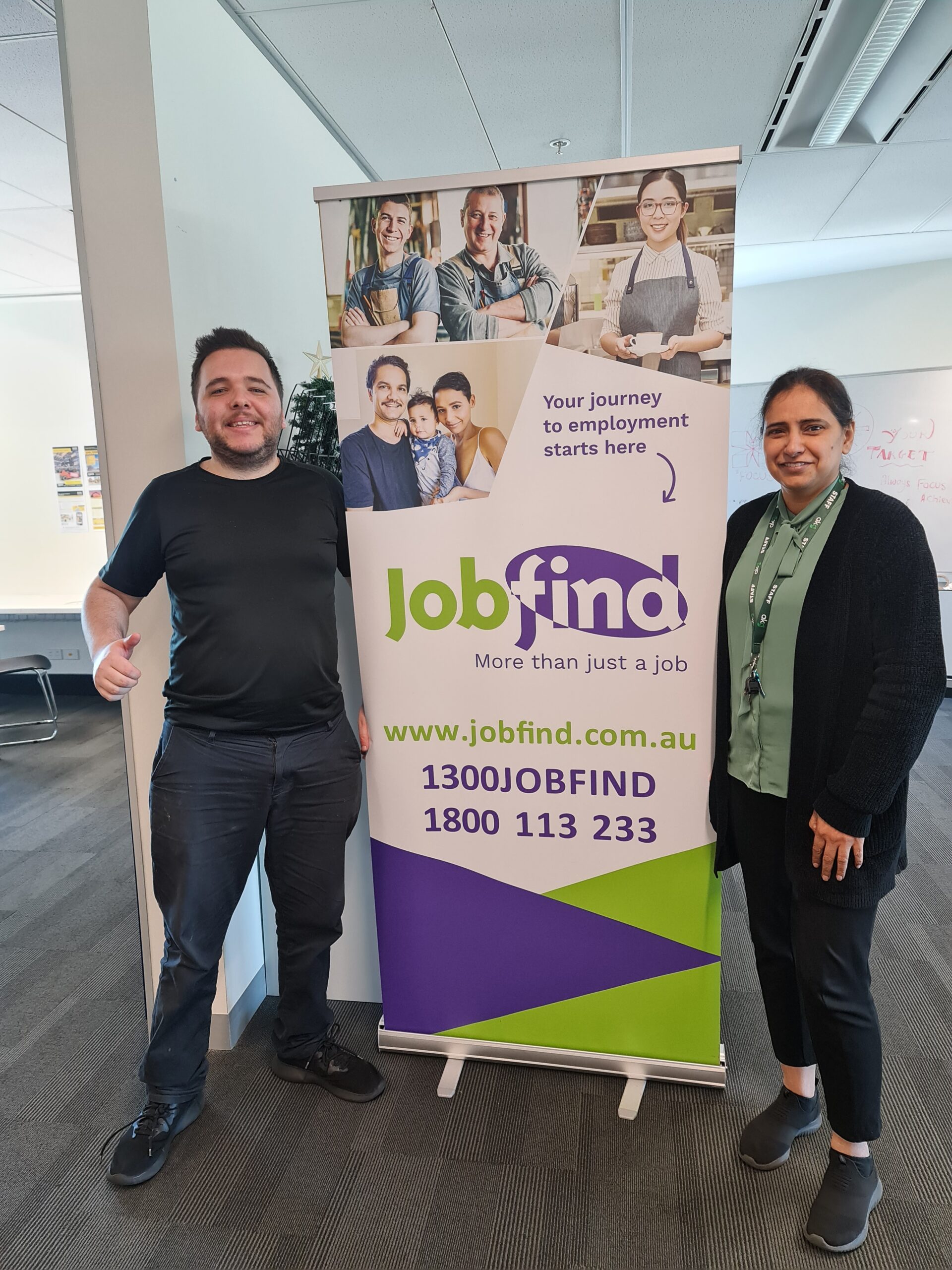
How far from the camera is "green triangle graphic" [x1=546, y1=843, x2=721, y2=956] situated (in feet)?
5.88

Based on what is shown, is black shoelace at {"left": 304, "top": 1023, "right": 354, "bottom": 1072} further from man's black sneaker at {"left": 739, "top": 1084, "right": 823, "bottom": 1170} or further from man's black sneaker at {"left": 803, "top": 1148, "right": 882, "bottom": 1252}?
man's black sneaker at {"left": 803, "top": 1148, "right": 882, "bottom": 1252}

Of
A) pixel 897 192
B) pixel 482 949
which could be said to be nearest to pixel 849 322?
pixel 897 192

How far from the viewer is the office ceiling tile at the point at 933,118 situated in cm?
307

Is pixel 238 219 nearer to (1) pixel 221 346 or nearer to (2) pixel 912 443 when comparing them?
(1) pixel 221 346

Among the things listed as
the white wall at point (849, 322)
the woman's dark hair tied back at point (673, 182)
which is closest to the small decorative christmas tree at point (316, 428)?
the woman's dark hair tied back at point (673, 182)

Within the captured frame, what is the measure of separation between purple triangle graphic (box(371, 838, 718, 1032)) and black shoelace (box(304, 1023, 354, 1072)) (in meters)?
0.14

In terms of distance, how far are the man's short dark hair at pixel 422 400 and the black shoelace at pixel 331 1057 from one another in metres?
1.56

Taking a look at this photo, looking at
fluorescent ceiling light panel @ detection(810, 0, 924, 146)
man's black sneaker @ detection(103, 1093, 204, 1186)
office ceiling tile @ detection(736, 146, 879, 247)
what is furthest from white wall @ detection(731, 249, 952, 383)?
man's black sneaker @ detection(103, 1093, 204, 1186)

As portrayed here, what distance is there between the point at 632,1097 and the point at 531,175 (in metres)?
2.04

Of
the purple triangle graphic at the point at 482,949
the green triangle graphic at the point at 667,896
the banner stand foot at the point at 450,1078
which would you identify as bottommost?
the banner stand foot at the point at 450,1078

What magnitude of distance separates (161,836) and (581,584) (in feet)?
3.51

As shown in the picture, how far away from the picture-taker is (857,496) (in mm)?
1438

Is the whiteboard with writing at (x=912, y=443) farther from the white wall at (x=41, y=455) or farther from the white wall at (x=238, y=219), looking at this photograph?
the white wall at (x=41, y=455)

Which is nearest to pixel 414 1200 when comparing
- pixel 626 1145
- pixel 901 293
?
pixel 626 1145
